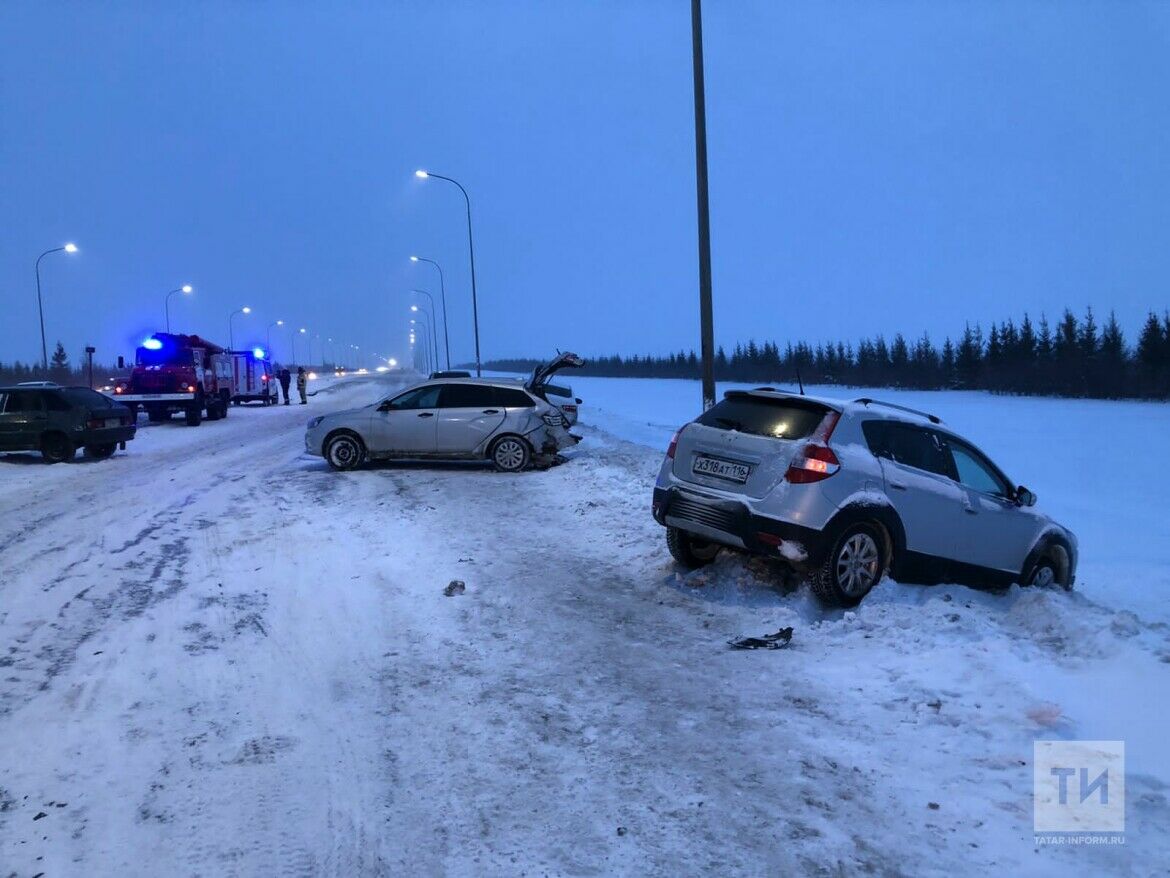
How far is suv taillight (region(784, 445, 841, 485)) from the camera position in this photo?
6754 millimetres

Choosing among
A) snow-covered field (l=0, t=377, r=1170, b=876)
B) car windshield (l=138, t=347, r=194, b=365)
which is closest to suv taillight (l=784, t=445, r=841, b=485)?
snow-covered field (l=0, t=377, r=1170, b=876)

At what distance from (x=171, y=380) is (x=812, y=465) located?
2670 cm

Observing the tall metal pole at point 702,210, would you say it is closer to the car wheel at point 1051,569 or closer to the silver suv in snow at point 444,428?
the silver suv in snow at point 444,428

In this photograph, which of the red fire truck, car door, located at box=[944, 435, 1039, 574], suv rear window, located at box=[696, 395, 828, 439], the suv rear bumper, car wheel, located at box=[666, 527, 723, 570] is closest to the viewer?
the suv rear bumper

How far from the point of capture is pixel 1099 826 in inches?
145

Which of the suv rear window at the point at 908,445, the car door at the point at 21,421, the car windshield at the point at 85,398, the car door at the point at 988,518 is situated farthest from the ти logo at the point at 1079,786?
the car door at the point at 21,421

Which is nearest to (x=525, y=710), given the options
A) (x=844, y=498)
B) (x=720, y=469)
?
(x=720, y=469)

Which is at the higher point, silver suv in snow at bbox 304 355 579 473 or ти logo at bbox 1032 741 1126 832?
silver suv in snow at bbox 304 355 579 473

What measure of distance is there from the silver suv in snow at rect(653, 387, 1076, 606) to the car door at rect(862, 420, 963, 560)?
0.01 metres

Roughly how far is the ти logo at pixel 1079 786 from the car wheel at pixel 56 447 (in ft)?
59.6

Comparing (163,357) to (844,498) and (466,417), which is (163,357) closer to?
(466,417)

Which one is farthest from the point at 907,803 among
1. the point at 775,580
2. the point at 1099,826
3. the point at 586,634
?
the point at 775,580

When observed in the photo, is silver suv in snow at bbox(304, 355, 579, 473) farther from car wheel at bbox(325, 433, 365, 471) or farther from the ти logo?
the ти logo

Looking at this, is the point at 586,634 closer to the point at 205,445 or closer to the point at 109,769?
the point at 109,769
